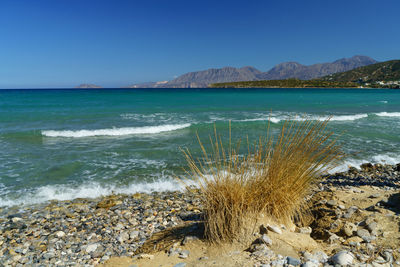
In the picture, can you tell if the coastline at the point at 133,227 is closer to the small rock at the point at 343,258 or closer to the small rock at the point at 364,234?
the small rock at the point at 364,234

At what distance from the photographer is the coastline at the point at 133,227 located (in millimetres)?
3076

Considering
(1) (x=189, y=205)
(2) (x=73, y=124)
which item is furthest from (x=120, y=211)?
(2) (x=73, y=124)

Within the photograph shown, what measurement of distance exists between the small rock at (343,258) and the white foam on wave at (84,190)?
15.0 ft

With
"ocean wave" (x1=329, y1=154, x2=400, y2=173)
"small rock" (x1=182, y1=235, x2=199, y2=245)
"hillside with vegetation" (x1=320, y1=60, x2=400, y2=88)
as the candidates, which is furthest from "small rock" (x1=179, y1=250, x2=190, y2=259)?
"hillside with vegetation" (x1=320, y1=60, x2=400, y2=88)

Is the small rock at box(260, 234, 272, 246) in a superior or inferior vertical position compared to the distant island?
inferior

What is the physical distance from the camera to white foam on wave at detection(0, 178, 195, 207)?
6.22m

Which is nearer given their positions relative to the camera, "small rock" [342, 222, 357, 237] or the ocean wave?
"small rock" [342, 222, 357, 237]

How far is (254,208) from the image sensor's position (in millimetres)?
3262

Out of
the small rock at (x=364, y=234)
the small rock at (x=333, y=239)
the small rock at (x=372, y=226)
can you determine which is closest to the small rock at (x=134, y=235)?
the small rock at (x=333, y=239)

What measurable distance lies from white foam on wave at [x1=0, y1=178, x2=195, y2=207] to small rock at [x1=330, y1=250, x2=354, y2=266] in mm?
4577

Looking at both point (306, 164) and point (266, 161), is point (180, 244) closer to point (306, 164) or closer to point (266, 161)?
point (266, 161)

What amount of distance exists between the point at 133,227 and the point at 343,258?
3534 mm

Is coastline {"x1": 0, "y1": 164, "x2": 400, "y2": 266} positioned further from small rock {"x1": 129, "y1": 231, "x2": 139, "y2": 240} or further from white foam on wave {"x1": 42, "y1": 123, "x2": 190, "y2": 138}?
white foam on wave {"x1": 42, "y1": 123, "x2": 190, "y2": 138}

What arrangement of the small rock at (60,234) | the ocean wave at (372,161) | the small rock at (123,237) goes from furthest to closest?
the ocean wave at (372,161), the small rock at (60,234), the small rock at (123,237)
